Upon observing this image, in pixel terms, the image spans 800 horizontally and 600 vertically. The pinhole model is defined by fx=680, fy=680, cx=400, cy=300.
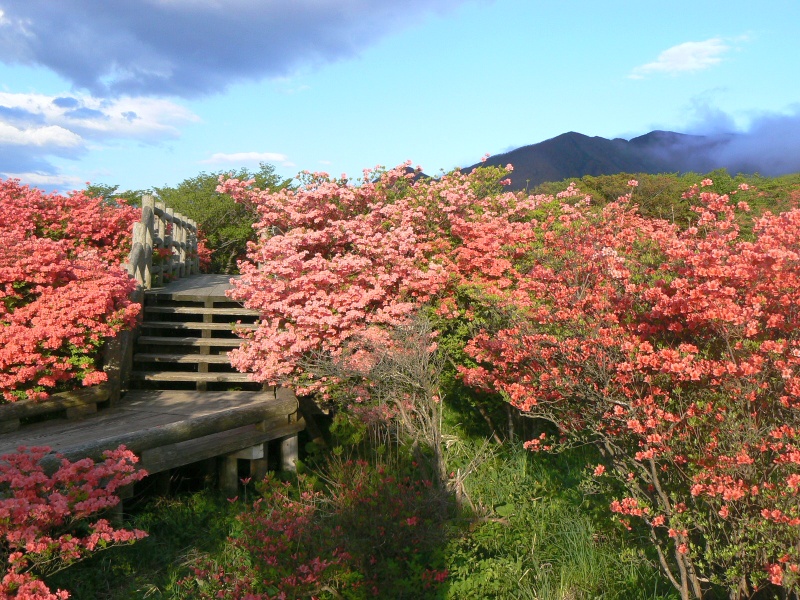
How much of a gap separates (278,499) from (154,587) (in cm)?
107

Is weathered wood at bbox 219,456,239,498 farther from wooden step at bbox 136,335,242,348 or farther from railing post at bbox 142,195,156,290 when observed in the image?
railing post at bbox 142,195,156,290

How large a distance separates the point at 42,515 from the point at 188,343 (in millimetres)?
5207

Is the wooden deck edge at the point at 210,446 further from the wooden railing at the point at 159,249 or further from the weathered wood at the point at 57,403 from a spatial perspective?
the wooden railing at the point at 159,249

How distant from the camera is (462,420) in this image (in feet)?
27.0

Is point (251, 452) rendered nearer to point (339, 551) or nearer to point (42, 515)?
point (339, 551)

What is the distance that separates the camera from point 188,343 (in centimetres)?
923

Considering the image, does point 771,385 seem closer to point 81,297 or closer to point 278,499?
point 278,499

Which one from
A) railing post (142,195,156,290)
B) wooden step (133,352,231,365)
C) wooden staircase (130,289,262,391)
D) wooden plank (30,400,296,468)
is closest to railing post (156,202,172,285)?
railing post (142,195,156,290)

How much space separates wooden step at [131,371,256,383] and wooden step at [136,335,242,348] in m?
0.52

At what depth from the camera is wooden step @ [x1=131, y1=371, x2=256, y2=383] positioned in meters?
8.71

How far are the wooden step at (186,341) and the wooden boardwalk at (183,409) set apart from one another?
1 cm

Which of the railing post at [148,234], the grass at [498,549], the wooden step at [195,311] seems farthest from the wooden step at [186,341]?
the grass at [498,549]

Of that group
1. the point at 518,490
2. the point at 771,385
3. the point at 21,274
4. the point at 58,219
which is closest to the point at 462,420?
the point at 518,490

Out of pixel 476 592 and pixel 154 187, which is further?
pixel 154 187
